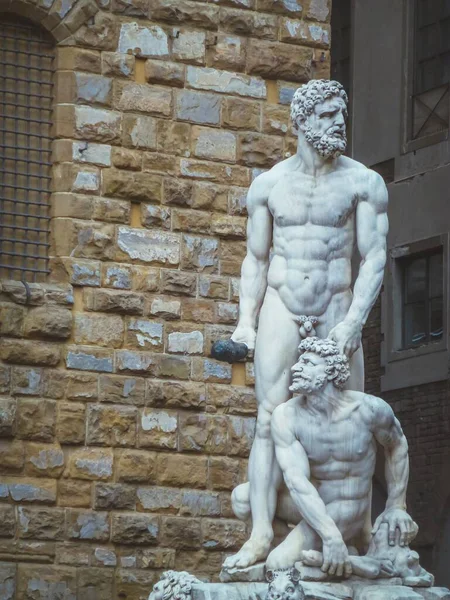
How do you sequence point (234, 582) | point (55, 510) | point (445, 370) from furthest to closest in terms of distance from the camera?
point (445, 370) < point (55, 510) < point (234, 582)

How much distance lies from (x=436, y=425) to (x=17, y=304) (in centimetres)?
1012

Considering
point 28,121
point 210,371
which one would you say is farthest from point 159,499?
point 28,121

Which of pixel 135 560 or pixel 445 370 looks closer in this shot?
pixel 135 560

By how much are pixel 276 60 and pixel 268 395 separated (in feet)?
14.8

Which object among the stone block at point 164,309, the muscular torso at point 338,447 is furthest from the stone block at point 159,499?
the muscular torso at point 338,447

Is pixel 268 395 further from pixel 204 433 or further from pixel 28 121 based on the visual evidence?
pixel 28 121

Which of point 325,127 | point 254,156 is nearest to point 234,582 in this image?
point 325,127

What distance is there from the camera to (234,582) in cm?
1277

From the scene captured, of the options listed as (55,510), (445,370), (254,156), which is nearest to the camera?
(55,510)

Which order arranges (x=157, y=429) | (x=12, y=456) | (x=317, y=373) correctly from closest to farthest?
1. (x=317, y=373)
2. (x=12, y=456)
3. (x=157, y=429)

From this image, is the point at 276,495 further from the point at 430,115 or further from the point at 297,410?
the point at 430,115

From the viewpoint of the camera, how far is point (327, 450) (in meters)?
12.9

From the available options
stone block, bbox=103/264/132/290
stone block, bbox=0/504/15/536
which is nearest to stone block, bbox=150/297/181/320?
stone block, bbox=103/264/132/290

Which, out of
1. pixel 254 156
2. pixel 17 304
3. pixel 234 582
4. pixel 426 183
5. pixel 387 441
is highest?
pixel 426 183
